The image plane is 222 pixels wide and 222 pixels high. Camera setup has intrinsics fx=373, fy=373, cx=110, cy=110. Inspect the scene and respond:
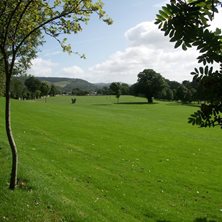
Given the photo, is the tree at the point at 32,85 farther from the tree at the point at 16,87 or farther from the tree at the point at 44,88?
the tree at the point at 16,87

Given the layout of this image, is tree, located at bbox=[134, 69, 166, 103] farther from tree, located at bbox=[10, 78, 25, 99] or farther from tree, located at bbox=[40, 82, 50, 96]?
tree, located at bbox=[40, 82, 50, 96]

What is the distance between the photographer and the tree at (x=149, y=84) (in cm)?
11588

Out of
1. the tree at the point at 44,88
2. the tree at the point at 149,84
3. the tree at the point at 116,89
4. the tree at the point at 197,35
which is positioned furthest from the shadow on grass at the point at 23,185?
the tree at the point at 44,88

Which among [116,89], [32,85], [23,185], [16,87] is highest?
[32,85]

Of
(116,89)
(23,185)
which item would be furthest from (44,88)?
(23,185)

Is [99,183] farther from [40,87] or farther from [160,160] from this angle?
[40,87]

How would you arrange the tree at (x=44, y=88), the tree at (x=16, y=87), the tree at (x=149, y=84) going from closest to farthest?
the tree at (x=16, y=87), the tree at (x=149, y=84), the tree at (x=44, y=88)

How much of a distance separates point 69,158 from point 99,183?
4894 millimetres

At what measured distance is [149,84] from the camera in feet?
380

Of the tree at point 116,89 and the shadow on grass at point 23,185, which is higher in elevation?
the tree at point 116,89

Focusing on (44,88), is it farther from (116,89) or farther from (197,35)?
(197,35)

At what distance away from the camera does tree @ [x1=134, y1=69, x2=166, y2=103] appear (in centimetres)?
11588

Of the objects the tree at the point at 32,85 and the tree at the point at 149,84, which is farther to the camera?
the tree at the point at 32,85

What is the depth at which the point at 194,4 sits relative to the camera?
3414mm
